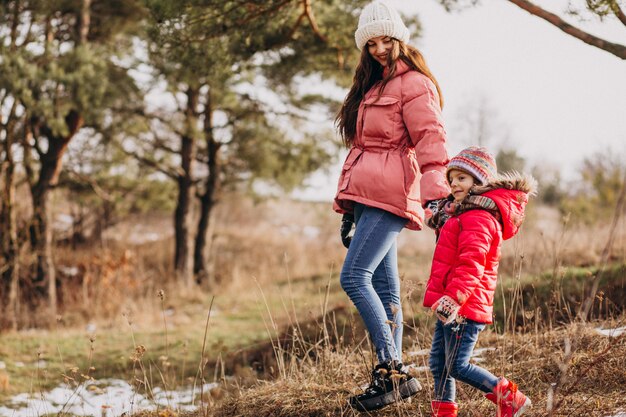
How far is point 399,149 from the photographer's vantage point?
295cm

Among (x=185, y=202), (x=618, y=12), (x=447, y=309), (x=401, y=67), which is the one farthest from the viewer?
(x=185, y=202)

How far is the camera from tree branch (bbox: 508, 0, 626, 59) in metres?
3.42

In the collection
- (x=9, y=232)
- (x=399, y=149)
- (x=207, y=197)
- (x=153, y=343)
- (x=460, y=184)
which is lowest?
(x=153, y=343)

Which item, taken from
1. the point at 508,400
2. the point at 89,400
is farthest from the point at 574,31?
the point at 89,400

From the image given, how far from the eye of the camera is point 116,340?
7.70 metres

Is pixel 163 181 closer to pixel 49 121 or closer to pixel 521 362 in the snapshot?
pixel 49 121

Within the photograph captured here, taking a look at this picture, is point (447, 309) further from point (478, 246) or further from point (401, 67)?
point (401, 67)

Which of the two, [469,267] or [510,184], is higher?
[510,184]

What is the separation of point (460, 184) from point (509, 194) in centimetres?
21

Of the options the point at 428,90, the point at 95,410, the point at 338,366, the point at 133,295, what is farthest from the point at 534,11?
the point at 133,295

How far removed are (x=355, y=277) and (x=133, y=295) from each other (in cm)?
864

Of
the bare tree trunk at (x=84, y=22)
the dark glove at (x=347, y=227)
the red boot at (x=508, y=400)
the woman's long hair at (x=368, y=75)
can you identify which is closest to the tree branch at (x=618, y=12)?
the woman's long hair at (x=368, y=75)

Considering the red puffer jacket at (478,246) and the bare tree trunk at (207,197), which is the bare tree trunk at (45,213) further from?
the red puffer jacket at (478,246)

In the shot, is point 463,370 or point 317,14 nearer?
point 463,370
